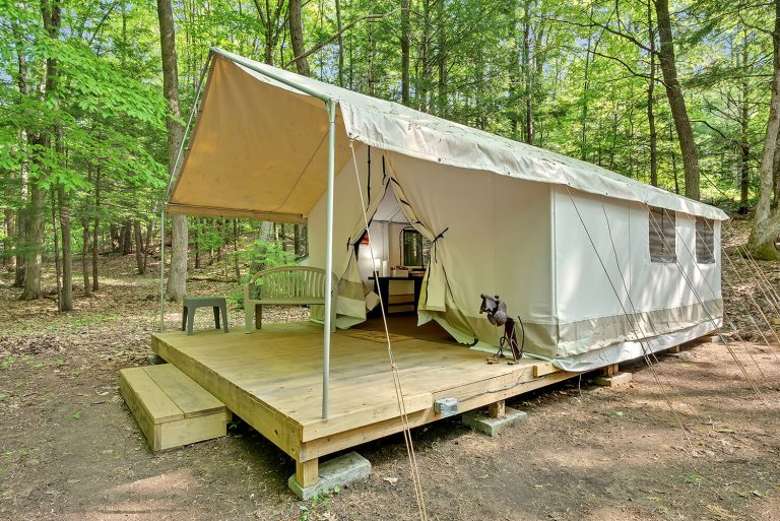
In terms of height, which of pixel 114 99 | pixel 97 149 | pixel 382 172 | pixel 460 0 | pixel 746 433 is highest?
pixel 460 0

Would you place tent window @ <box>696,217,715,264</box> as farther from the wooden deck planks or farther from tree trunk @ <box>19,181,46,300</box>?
tree trunk @ <box>19,181,46,300</box>

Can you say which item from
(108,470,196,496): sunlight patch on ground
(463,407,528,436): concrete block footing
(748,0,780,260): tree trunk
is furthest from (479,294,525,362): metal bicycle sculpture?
(748,0,780,260): tree trunk

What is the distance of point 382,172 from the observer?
186 inches

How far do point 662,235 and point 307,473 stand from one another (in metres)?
4.87

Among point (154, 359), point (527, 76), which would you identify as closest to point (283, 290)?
point (154, 359)

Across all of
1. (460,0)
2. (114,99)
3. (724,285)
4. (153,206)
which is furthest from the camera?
(153,206)

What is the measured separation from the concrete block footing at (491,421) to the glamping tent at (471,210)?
2.01ft

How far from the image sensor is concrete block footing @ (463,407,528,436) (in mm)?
2867

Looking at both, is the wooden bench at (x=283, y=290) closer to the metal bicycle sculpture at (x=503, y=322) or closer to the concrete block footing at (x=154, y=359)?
the concrete block footing at (x=154, y=359)

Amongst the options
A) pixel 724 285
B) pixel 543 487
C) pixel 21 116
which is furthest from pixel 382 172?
pixel 724 285

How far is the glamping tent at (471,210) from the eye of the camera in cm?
313

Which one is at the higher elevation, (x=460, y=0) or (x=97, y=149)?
(x=460, y=0)

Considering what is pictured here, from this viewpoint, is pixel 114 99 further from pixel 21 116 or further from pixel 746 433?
pixel 746 433

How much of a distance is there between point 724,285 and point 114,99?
32.1ft
